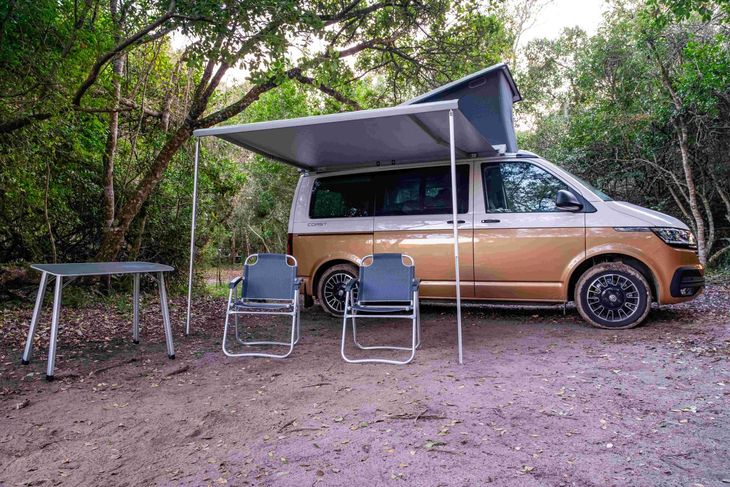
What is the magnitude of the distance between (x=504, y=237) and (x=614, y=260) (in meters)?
1.12

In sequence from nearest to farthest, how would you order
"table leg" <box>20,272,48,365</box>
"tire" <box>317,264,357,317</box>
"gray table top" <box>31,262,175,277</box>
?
"gray table top" <box>31,262,175,277</box> < "table leg" <box>20,272,48,365</box> < "tire" <box>317,264,357,317</box>

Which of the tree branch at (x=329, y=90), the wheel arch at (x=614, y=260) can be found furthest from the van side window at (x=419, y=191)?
the tree branch at (x=329, y=90)

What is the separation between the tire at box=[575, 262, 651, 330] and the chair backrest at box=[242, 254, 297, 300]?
3.01m

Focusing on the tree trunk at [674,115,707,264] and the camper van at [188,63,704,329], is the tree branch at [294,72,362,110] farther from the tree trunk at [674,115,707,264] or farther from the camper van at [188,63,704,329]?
the tree trunk at [674,115,707,264]

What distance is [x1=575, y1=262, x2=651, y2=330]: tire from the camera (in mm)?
Answer: 4707

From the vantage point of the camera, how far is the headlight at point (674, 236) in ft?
15.2

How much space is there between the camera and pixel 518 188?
5.19m

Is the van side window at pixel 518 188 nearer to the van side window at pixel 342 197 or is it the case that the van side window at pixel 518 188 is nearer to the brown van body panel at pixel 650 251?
the brown van body panel at pixel 650 251

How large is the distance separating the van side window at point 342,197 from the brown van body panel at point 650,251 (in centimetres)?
255

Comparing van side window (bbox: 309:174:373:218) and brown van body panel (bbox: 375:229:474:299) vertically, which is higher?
van side window (bbox: 309:174:373:218)

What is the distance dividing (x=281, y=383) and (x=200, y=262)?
20.3 feet

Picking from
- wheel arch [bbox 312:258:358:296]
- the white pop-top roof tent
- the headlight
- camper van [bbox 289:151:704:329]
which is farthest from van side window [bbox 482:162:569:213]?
wheel arch [bbox 312:258:358:296]

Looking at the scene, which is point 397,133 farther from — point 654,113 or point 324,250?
point 654,113

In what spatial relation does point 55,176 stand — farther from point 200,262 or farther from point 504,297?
point 504,297
